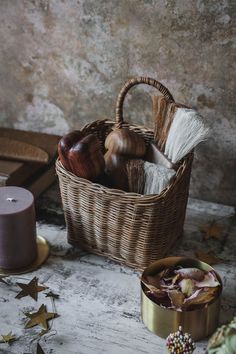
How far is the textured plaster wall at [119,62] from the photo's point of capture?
1112mm

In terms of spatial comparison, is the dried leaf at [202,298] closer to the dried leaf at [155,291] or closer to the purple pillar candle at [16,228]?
the dried leaf at [155,291]

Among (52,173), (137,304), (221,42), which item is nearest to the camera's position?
(137,304)

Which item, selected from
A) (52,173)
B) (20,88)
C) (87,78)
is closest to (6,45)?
(20,88)

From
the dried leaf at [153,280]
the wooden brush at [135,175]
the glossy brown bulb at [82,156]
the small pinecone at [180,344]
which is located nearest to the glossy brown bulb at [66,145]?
the glossy brown bulb at [82,156]

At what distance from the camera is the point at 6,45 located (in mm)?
1279

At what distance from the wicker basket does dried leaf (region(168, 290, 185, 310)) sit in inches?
4.8

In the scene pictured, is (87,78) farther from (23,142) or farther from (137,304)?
(137,304)

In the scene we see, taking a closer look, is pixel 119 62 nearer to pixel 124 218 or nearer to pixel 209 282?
pixel 124 218

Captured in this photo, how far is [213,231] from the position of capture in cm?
111

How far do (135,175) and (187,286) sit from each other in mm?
213

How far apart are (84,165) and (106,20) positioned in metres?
0.38

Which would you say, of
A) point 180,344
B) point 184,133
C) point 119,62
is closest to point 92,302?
point 180,344

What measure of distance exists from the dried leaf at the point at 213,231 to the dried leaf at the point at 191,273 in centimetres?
20

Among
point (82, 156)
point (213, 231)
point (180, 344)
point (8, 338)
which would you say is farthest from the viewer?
point (213, 231)
